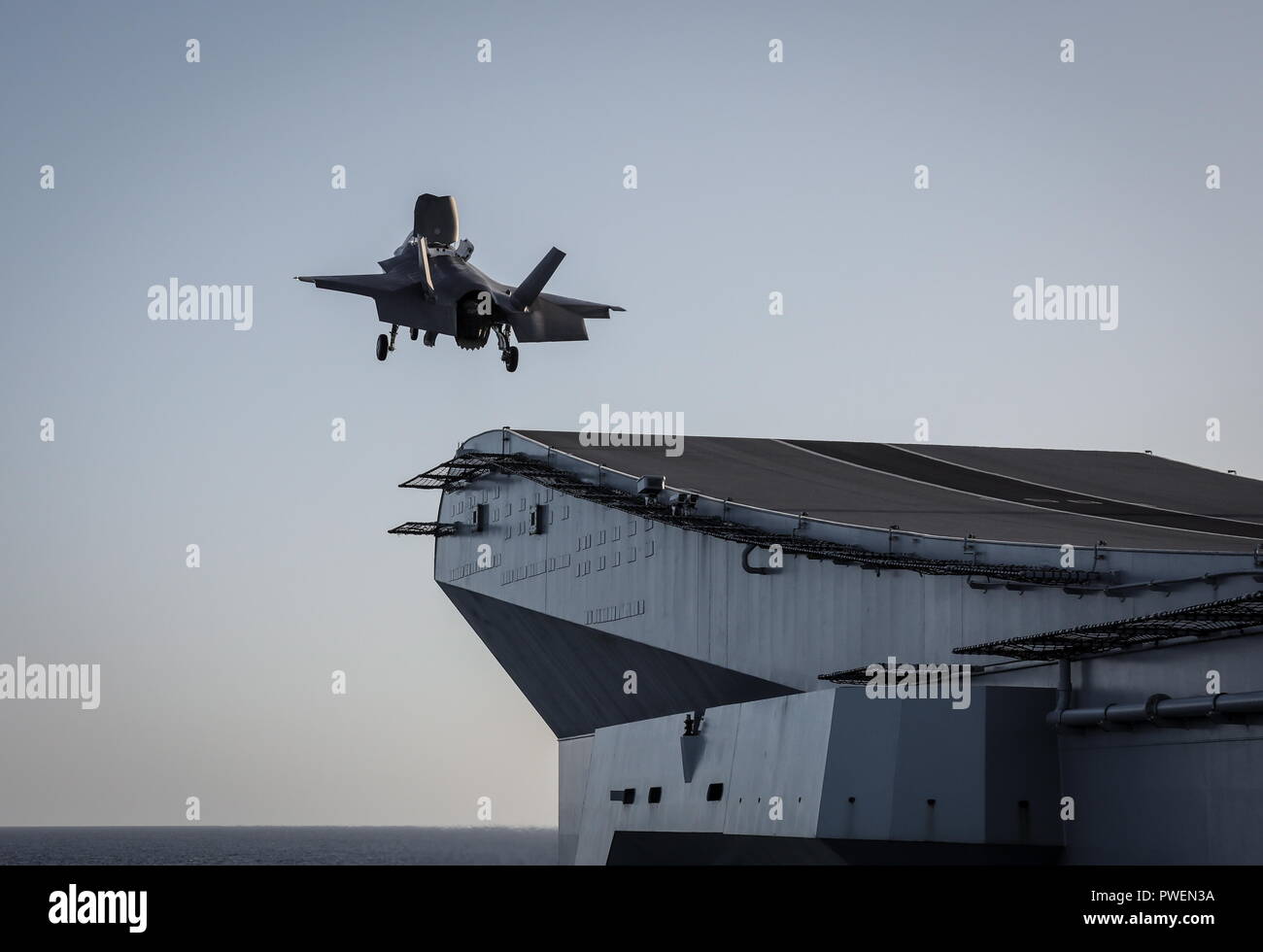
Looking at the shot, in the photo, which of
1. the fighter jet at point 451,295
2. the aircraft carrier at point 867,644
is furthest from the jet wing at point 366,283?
the aircraft carrier at point 867,644

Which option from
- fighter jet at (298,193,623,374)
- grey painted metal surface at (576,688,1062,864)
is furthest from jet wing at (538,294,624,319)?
grey painted metal surface at (576,688,1062,864)

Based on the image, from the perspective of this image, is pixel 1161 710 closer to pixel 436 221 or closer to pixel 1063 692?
pixel 1063 692

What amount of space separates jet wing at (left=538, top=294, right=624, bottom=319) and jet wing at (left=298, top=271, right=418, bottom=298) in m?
4.09

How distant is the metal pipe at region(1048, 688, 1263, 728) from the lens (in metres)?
24.3

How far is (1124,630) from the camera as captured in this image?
2711cm

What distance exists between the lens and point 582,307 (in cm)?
4628

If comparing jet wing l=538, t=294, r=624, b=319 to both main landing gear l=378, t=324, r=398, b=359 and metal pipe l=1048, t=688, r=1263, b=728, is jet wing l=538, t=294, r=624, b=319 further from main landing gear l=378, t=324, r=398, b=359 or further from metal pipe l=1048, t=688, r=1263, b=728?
metal pipe l=1048, t=688, r=1263, b=728

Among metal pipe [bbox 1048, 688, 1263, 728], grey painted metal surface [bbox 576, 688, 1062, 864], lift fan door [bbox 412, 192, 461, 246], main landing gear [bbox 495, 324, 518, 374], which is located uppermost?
lift fan door [bbox 412, 192, 461, 246]

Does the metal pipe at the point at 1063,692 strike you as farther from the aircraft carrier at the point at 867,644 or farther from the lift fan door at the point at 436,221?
the lift fan door at the point at 436,221

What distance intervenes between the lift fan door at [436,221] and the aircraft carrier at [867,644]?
11.7 m
